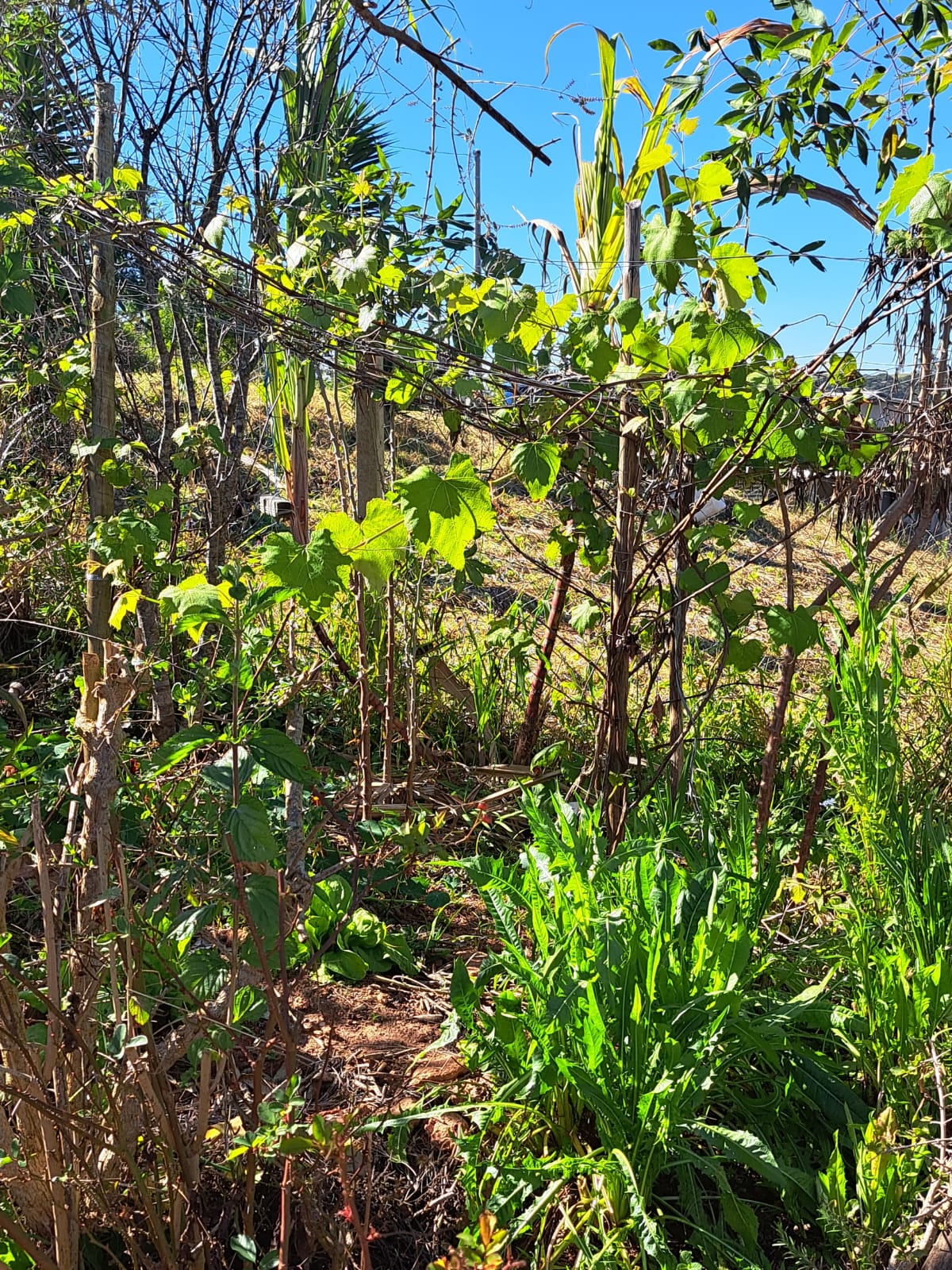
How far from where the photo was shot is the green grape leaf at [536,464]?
1931 mm

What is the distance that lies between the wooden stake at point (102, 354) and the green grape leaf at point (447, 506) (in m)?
1.37

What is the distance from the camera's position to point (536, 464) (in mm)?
1944

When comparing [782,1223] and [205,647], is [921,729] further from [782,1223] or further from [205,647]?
[205,647]

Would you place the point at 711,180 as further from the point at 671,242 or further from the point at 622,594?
the point at 622,594

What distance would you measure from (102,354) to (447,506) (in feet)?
5.24

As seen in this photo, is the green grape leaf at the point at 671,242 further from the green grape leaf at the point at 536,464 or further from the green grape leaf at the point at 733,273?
the green grape leaf at the point at 536,464

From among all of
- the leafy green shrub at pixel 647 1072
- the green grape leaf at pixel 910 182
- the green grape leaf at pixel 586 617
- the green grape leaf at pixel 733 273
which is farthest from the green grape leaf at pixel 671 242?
the leafy green shrub at pixel 647 1072

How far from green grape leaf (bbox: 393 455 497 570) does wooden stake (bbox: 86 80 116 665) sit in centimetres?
137

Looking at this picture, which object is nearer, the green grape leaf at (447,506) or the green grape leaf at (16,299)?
the green grape leaf at (447,506)

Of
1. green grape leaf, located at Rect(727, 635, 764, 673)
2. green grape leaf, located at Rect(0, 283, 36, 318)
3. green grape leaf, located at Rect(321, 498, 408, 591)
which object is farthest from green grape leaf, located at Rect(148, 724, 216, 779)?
green grape leaf, located at Rect(727, 635, 764, 673)

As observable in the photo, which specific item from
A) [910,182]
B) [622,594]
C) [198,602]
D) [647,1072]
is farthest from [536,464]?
[647,1072]

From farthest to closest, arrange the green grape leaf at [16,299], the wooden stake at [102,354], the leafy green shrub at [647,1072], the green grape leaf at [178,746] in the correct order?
the wooden stake at [102,354], the green grape leaf at [16,299], the leafy green shrub at [647,1072], the green grape leaf at [178,746]

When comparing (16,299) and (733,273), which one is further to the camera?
(16,299)

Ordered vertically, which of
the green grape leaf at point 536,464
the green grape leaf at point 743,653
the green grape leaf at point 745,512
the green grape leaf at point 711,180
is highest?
the green grape leaf at point 711,180
